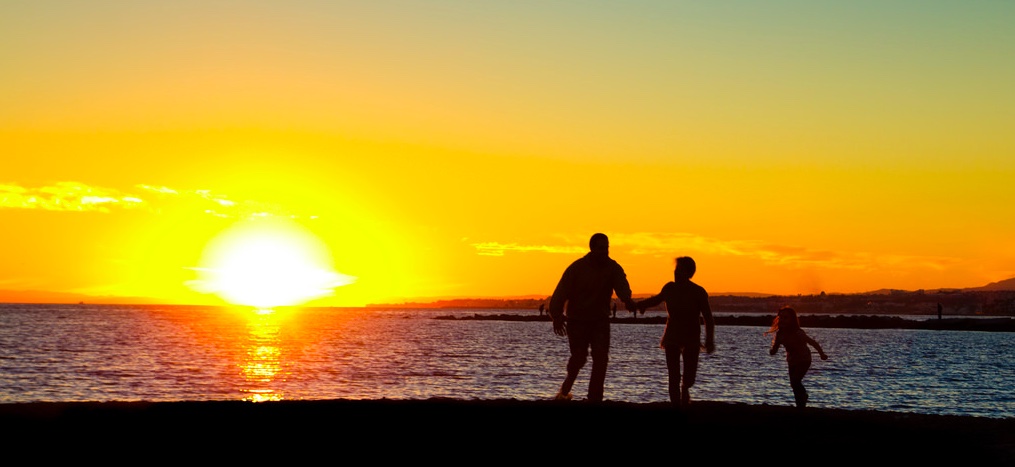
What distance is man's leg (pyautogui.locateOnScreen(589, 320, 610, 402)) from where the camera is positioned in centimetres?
1364

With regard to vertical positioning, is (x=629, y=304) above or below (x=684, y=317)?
above

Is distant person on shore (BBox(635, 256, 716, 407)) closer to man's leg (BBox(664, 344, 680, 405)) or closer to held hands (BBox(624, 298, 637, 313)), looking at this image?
man's leg (BBox(664, 344, 680, 405))

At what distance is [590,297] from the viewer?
13.5 meters

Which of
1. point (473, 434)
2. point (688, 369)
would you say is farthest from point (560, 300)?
point (473, 434)

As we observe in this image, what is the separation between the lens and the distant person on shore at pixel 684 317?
14211 millimetres

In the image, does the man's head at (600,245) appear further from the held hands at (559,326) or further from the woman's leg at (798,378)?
the woman's leg at (798,378)

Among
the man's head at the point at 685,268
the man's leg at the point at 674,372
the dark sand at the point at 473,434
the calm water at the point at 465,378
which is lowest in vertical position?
the calm water at the point at 465,378

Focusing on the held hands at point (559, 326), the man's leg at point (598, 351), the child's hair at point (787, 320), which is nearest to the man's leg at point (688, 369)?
the man's leg at point (598, 351)

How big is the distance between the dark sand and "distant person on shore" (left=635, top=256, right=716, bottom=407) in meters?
1.04

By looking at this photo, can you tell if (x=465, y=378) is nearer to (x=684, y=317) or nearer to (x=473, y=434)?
(x=684, y=317)

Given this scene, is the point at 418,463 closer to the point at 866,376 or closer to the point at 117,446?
the point at 117,446

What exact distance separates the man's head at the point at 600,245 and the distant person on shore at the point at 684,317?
44.4 inches

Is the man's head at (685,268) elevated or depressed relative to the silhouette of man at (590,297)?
elevated

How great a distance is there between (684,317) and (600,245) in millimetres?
1768
